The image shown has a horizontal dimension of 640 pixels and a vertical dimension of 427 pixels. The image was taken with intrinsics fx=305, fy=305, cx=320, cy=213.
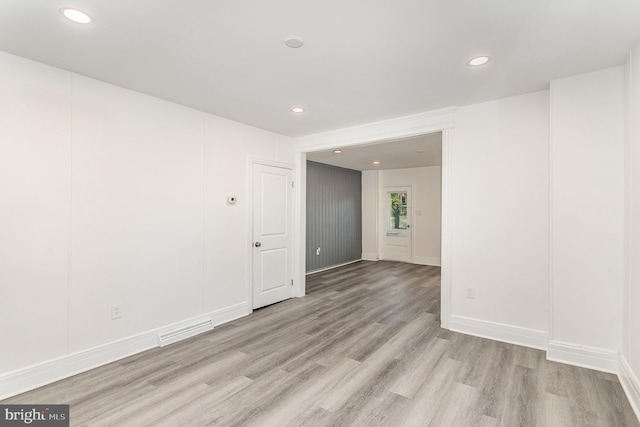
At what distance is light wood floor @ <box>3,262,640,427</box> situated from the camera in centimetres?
202

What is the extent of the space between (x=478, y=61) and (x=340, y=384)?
2.76 meters

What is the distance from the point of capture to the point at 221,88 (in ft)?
9.52

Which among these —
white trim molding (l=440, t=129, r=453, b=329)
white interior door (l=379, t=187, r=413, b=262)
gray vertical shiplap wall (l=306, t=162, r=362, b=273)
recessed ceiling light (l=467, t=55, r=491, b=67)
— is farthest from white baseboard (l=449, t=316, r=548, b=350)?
white interior door (l=379, t=187, r=413, b=262)

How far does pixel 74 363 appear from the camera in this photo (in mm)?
2574

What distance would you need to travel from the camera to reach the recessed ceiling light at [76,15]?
1795mm

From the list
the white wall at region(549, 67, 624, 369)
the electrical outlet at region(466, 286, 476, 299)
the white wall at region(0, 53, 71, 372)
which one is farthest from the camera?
the electrical outlet at region(466, 286, 476, 299)

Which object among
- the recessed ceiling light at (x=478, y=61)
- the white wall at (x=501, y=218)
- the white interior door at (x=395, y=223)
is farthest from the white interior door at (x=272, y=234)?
the white interior door at (x=395, y=223)

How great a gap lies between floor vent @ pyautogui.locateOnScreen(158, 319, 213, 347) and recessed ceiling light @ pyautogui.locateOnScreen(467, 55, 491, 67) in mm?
3709

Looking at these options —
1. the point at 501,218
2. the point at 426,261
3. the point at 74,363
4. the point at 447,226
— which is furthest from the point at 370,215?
the point at 74,363

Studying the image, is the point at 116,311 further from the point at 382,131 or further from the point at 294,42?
the point at 382,131

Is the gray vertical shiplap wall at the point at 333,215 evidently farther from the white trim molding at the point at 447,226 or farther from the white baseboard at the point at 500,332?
the white baseboard at the point at 500,332

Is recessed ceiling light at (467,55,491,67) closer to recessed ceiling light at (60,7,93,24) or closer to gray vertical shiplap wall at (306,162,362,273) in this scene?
recessed ceiling light at (60,7,93,24)

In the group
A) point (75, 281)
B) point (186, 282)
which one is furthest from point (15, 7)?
point (186, 282)

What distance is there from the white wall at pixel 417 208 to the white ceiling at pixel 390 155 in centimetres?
41
